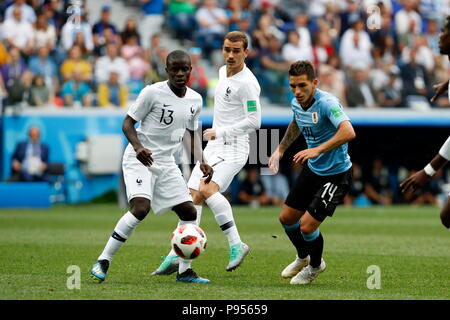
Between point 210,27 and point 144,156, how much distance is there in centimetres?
1490

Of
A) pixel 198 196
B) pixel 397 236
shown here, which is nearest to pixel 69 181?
pixel 397 236

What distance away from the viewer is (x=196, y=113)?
8945mm

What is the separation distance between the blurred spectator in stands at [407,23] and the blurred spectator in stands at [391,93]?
182cm

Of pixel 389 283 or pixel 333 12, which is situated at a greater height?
pixel 333 12

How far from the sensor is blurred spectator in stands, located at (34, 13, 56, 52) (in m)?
21.6

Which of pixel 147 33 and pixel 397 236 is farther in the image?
pixel 147 33

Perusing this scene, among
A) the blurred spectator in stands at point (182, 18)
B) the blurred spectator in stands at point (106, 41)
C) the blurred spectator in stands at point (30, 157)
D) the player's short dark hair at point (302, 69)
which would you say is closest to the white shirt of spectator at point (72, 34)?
the blurred spectator in stands at point (106, 41)

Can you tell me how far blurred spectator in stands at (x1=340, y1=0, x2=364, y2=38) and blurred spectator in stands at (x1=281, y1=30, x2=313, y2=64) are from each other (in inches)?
69.4

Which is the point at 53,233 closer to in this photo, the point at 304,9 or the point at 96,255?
the point at 96,255

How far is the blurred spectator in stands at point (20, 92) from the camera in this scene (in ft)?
67.8

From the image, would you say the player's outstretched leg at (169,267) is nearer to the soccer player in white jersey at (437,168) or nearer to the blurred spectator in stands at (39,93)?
the soccer player in white jersey at (437,168)

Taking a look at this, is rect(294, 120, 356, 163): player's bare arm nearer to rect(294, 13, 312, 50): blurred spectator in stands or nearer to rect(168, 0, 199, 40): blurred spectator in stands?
rect(294, 13, 312, 50): blurred spectator in stands
